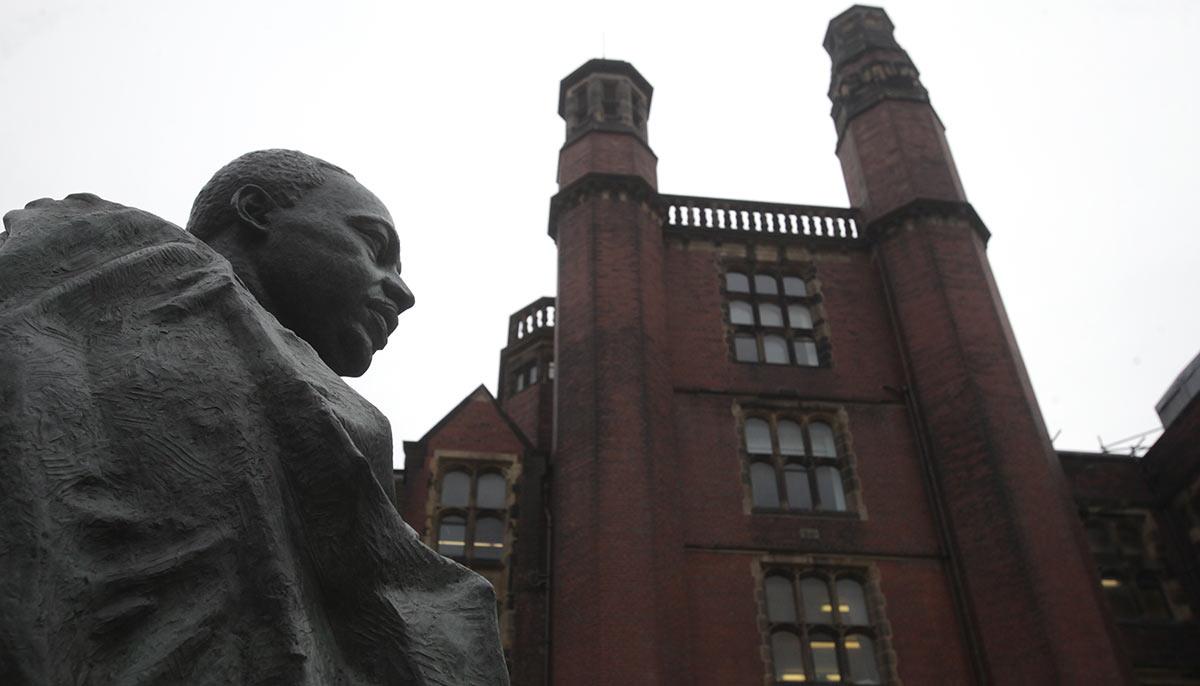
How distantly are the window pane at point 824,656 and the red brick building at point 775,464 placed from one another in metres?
0.03

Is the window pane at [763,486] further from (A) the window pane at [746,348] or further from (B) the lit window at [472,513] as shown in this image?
(B) the lit window at [472,513]

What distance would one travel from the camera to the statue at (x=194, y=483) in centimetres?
145

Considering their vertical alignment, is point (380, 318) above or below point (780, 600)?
below

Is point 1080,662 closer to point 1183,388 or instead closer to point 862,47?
point 1183,388

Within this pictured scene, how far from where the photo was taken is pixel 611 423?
1419 cm

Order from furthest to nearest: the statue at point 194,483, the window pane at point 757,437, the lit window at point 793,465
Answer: the window pane at point 757,437 → the lit window at point 793,465 → the statue at point 194,483

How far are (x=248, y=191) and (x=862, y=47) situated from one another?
21.1 m

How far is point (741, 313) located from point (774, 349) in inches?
33.8

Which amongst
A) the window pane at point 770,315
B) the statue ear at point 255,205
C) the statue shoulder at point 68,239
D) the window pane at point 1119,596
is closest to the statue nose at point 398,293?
the statue ear at point 255,205

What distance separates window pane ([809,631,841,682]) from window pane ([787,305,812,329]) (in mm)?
5739

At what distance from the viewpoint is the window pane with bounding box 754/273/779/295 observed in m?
18.2

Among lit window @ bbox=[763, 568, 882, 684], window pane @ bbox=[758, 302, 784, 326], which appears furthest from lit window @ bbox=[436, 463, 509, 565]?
window pane @ bbox=[758, 302, 784, 326]

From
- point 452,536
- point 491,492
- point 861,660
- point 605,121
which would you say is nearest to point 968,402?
point 861,660

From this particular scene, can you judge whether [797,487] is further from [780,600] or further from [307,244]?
[307,244]
